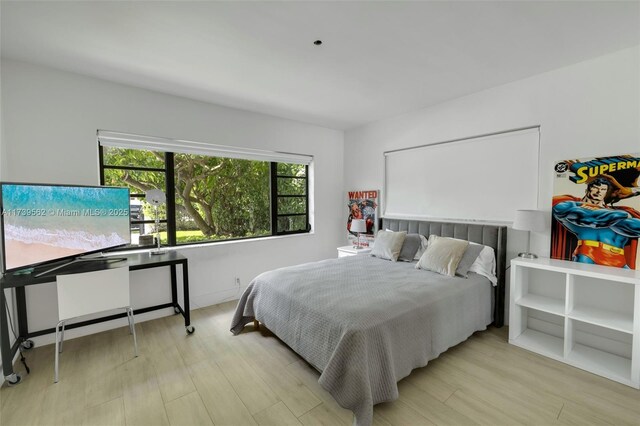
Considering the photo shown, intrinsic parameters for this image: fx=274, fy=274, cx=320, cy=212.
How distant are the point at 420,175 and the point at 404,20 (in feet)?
7.23

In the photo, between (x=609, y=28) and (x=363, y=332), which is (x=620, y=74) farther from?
(x=363, y=332)

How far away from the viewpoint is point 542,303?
2533 mm

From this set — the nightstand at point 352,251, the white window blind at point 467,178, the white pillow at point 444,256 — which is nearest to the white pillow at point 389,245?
the nightstand at point 352,251

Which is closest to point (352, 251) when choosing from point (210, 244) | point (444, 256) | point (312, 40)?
point (444, 256)

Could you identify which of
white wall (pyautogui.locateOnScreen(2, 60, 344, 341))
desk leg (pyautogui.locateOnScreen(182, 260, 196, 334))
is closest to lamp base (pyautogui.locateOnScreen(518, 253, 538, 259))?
white wall (pyautogui.locateOnScreen(2, 60, 344, 341))

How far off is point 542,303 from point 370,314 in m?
1.83

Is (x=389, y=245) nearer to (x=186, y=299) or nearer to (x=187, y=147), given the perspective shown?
(x=186, y=299)

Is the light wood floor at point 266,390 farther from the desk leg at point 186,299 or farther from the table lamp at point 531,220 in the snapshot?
the table lamp at point 531,220

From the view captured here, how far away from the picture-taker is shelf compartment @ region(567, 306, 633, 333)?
2074 mm

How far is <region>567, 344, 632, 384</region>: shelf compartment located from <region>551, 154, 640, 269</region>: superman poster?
0.77 metres

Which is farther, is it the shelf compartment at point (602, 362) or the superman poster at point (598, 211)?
the superman poster at point (598, 211)

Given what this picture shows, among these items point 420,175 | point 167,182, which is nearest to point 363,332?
point 420,175

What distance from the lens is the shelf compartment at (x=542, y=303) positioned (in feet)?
7.88

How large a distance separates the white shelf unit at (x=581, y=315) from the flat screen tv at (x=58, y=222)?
154 inches
